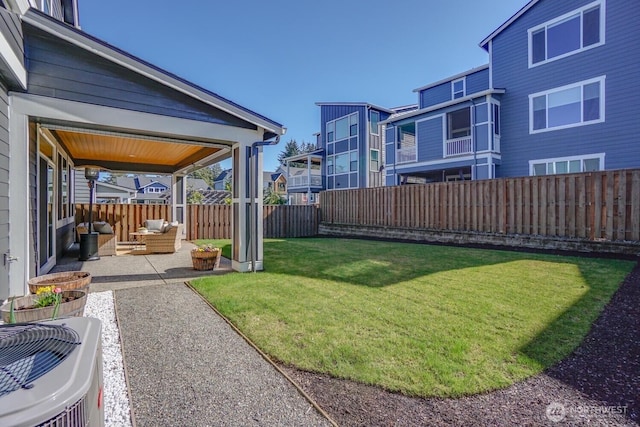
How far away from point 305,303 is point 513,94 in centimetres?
1427

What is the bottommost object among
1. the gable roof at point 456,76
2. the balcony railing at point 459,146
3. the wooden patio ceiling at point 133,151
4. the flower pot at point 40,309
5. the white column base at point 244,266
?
the white column base at point 244,266

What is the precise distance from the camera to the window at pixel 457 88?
656 inches

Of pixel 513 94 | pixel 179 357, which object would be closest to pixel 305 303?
pixel 179 357

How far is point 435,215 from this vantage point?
10898mm

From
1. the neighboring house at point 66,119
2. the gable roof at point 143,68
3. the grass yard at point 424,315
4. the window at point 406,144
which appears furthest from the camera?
the window at point 406,144

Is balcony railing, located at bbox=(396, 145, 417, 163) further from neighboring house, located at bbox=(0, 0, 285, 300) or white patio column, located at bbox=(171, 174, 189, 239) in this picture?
neighboring house, located at bbox=(0, 0, 285, 300)

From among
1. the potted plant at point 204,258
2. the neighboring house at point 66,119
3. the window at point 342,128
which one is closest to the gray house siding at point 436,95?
the window at point 342,128

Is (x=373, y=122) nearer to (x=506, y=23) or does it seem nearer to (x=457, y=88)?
(x=457, y=88)

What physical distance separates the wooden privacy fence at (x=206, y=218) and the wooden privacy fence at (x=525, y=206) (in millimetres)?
3180

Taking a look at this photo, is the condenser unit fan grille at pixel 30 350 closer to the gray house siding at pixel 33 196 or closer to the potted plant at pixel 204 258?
the gray house siding at pixel 33 196

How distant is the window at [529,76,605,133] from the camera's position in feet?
38.0

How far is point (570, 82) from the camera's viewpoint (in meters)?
12.1

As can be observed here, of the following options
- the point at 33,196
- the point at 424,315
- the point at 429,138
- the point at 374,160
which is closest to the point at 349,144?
the point at 374,160

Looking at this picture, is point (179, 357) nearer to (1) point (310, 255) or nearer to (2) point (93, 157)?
(1) point (310, 255)
